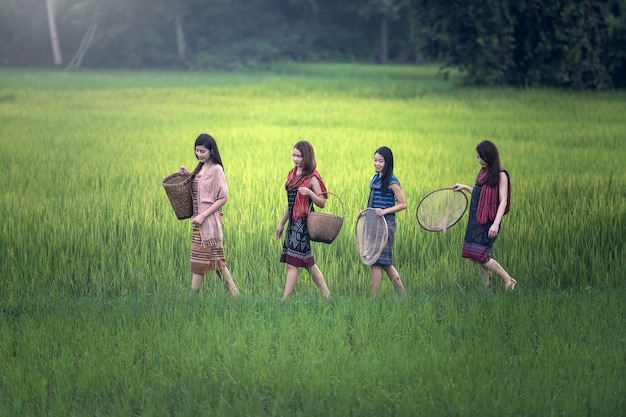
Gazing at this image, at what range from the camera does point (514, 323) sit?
4953 mm

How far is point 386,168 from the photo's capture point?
5.24 metres

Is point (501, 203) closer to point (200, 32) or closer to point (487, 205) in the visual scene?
point (487, 205)

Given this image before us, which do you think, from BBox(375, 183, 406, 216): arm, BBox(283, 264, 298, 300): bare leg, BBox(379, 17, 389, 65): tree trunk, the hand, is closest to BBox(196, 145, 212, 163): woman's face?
BBox(283, 264, 298, 300): bare leg

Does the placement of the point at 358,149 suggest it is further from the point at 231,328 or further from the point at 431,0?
the point at 431,0

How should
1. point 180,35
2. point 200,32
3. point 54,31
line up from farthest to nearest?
1. point 200,32
2. point 54,31
3. point 180,35

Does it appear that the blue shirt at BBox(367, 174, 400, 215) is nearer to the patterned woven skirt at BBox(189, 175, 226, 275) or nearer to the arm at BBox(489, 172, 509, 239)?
the arm at BBox(489, 172, 509, 239)

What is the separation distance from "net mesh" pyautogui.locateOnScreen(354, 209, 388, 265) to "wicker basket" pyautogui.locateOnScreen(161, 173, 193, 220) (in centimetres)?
108

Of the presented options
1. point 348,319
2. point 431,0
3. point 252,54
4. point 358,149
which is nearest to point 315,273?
point 348,319

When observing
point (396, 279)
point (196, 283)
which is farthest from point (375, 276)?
point (196, 283)

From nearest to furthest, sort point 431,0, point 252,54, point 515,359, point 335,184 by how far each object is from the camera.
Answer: point 515,359 < point 335,184 < point 431,0 < point 252,54

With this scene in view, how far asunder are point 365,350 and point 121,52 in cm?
4783

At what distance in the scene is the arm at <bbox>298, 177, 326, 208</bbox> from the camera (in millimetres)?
5152

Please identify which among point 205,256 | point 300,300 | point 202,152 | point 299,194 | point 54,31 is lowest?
point 300,300

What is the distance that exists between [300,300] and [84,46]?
46.8 m
